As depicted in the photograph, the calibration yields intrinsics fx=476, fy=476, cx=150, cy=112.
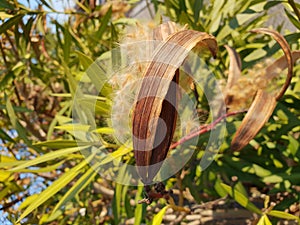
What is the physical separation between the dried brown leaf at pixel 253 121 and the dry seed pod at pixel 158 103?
193 mm

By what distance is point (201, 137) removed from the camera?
77 cm

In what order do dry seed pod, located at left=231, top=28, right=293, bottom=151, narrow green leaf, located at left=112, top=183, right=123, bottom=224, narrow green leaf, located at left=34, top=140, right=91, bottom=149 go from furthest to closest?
narrow green leaf, located at left=112, top=183, right=123, bottom=224, narrow green leaf, located at left=34, top=140, right=91, bottom=149, dry seed pod, located at left=231, top=28, right=293, bottom=151

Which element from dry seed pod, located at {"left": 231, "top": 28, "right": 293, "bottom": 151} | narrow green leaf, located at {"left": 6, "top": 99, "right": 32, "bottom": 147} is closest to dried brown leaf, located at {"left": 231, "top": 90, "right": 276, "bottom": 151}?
dry seed pod, located at {"left": 231, "top": 28, "right": 293, "bottom": 151}

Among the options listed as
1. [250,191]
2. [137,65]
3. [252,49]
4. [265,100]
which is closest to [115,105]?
[137,65]

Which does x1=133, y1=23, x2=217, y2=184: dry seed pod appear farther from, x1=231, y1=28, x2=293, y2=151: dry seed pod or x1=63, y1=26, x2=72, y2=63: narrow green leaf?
x1=63, y1=26, x2=72, y2=63: narrow green leaf

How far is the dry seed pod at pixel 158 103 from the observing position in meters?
0.37

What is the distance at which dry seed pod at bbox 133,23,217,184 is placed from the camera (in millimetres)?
373

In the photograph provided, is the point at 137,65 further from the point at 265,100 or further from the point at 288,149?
the point at 288,149

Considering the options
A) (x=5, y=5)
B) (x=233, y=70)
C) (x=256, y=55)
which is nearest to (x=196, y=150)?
(x=233, y=70)

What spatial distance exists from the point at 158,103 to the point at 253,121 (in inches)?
9.8

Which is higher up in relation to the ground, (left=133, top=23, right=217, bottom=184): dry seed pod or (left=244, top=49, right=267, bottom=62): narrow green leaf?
A: (left=133, top=23, right=217, bottom=184): dry seed pod

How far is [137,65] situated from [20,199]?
0.59 metres

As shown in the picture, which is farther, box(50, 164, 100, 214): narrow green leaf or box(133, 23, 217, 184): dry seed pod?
box(50, 164, 100, 214): narrow green leaf

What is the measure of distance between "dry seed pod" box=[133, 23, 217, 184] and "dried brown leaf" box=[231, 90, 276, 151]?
19 centimetres
